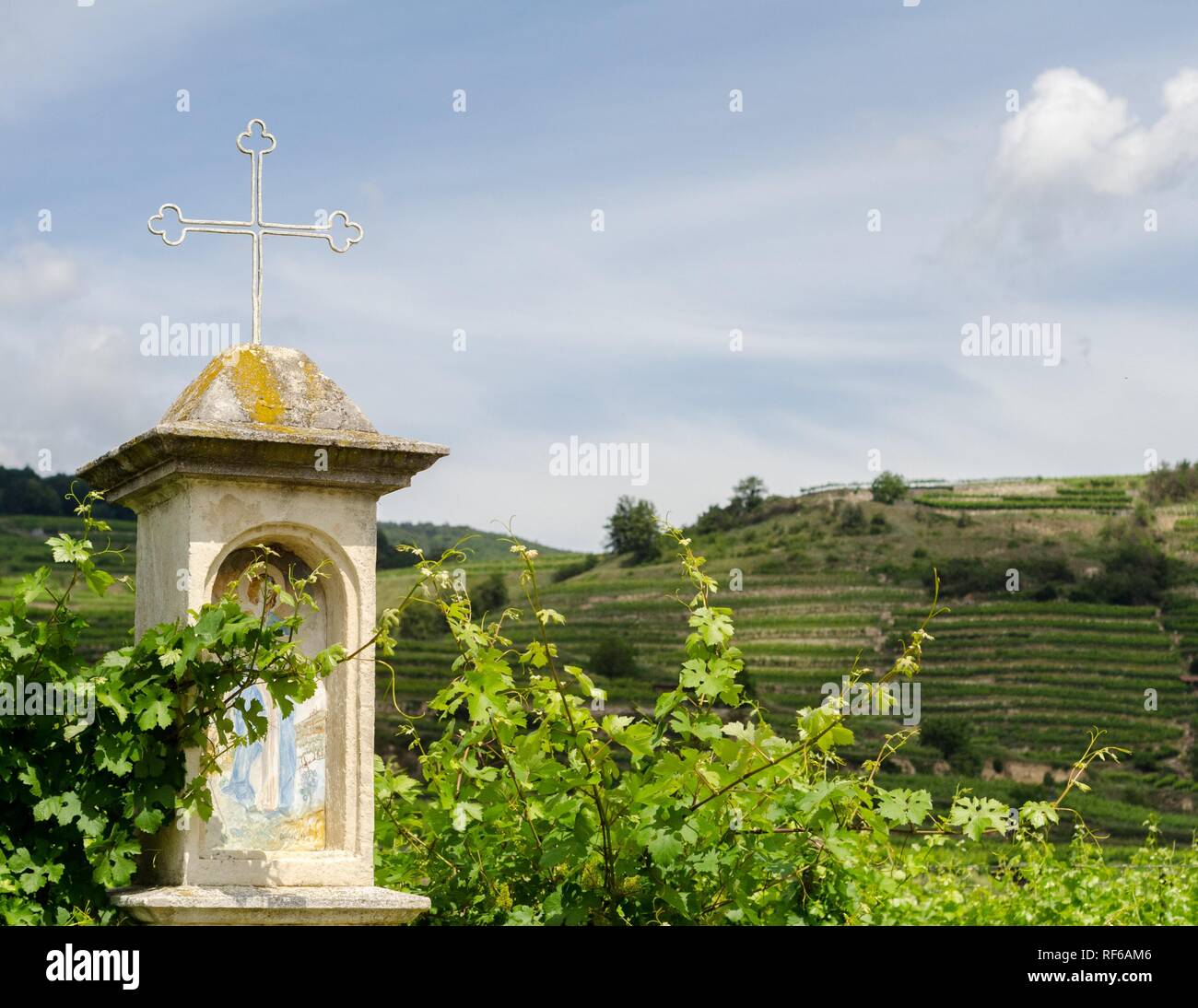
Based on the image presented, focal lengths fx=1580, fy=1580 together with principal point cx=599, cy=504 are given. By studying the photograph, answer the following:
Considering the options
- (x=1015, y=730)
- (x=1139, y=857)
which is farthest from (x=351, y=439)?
(x=1015, y=730)

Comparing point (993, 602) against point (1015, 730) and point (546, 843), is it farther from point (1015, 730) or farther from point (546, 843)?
point (546, 843)

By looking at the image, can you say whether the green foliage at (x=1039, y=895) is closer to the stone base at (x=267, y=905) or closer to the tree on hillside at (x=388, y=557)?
the stone base at (x=267, y=905)

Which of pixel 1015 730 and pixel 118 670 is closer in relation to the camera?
pixel 118 670

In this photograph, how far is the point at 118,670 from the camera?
461 cm

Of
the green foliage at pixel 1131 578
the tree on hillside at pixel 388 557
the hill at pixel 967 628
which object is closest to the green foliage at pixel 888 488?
the hill at pixel 967 628

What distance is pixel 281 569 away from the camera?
505 centimetres

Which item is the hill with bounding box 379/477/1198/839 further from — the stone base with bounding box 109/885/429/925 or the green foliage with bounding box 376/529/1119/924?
the stone base with bounding box 109/885/429/925

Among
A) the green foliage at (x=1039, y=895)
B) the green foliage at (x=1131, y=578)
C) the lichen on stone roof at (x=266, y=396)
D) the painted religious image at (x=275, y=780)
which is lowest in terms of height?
the green foliage at (x=1039, y=895)

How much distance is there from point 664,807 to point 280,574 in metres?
1.42

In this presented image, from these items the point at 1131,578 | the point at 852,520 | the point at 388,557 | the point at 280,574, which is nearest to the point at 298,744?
the point at 280,574

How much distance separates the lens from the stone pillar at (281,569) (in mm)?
4734

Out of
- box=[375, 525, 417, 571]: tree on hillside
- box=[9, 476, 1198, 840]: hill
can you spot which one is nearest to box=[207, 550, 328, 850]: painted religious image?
box=[9, 476, 1198, 840]: hill

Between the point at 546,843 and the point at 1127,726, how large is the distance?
3387 centimetres
